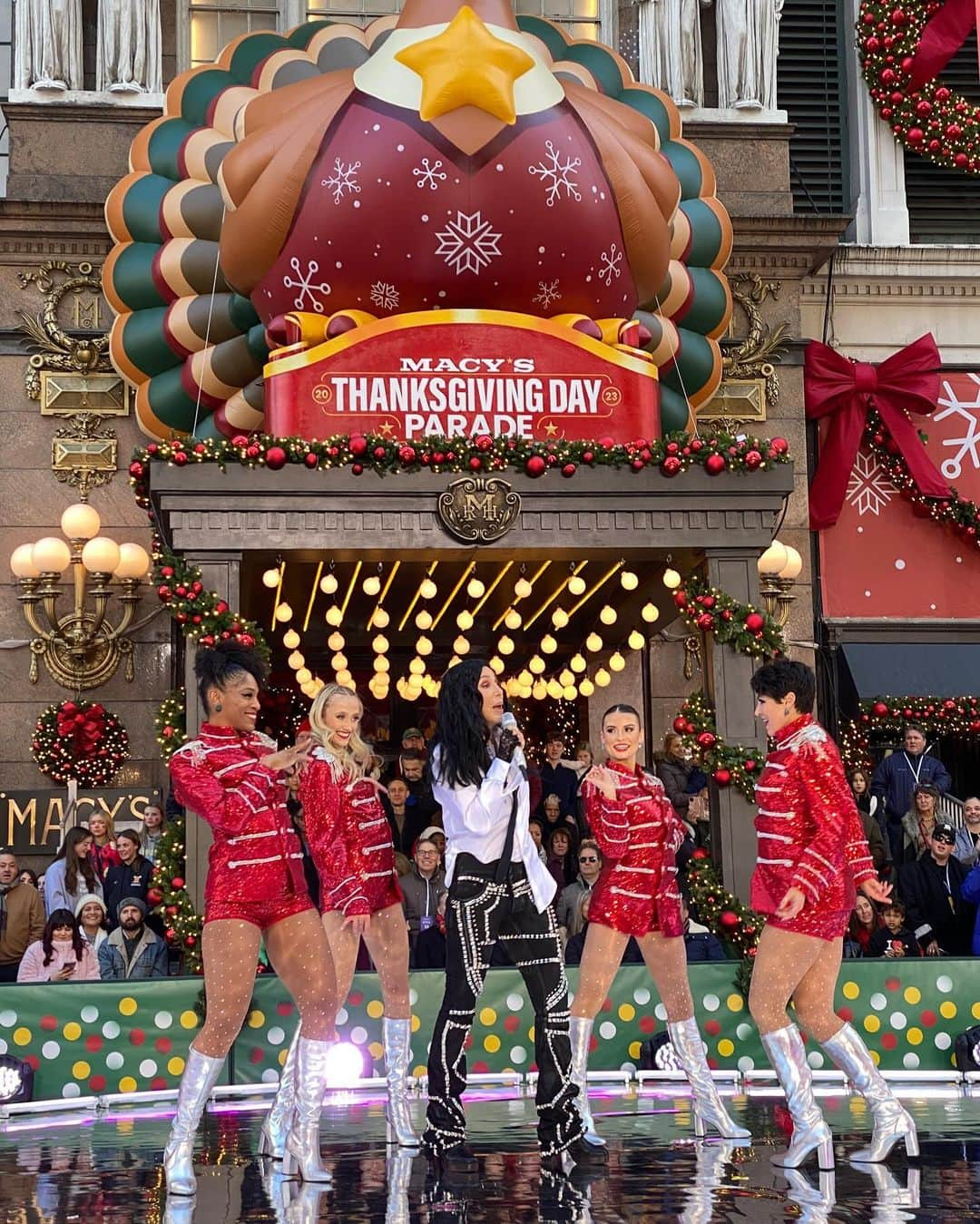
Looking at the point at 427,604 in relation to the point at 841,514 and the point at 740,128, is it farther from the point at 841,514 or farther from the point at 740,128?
the point at 740,128

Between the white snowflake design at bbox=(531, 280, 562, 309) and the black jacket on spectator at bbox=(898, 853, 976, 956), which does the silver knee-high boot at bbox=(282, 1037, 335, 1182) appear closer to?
the black jacket on spectator at bbox=(898, 853, 976, 956)

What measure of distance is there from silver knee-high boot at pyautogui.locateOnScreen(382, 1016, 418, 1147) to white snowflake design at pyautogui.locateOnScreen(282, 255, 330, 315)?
7.17 meters

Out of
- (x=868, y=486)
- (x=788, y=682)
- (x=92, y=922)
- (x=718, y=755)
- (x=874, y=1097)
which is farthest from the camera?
(x=868, y=486)

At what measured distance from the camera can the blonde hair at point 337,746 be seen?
297 inches

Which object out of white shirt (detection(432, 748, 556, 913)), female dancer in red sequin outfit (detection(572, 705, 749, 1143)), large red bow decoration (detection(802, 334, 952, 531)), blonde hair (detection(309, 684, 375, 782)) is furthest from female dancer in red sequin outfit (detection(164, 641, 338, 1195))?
large red bow decoration (detection(802, 334, 952, 531))

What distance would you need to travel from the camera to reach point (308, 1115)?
691 cm

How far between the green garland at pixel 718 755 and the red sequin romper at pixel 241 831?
4912 millimetres

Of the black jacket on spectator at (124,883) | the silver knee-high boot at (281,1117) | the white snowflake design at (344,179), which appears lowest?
the silver knee-high boot at (281,1117)

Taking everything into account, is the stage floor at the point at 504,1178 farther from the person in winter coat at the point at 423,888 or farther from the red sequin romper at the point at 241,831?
the person in winter coat at the point at 423,888

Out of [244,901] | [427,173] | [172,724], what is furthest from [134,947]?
[427,173]

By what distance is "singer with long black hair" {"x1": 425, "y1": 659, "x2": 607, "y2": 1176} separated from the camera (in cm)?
711

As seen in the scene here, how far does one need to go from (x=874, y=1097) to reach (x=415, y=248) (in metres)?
8.23

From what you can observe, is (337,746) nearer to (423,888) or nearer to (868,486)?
(423,888)

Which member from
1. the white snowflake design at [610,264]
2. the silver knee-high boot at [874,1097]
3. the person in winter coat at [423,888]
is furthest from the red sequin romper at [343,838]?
the white snowflake design at [610,264]
